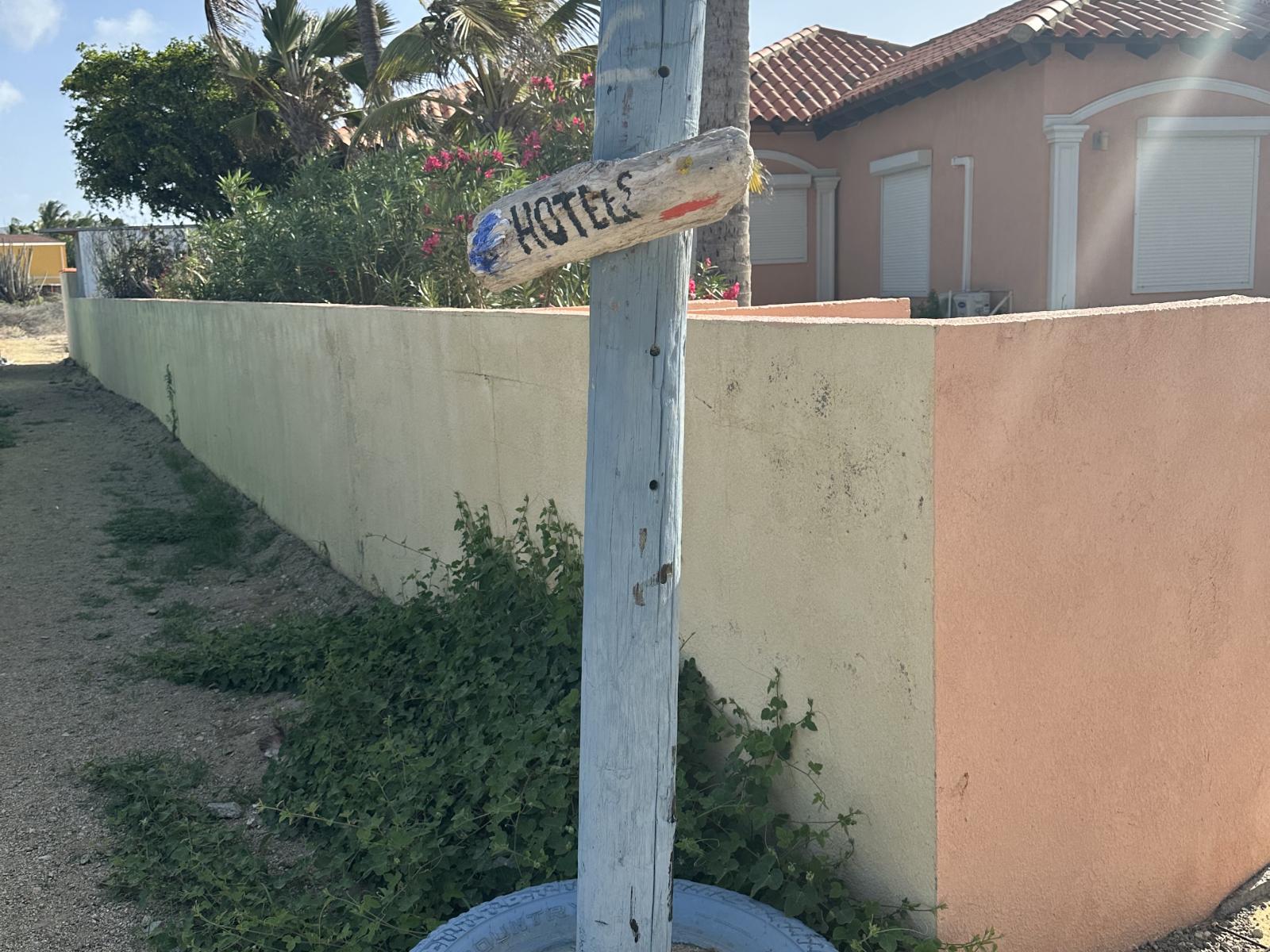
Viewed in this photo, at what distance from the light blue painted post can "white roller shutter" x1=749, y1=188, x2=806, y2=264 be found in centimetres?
1387

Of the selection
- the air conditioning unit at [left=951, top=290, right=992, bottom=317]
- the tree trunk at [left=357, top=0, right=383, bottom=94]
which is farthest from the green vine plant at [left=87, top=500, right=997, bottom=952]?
the tree trunk at [left=357, top=0, right=383, bottom=94]

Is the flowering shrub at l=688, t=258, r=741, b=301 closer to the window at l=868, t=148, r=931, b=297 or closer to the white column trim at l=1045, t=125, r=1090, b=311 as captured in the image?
the white column trim at l=1045, t=125, r=1090, b=311

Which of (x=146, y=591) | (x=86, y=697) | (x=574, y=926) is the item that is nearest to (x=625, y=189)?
(x=574, y=926)

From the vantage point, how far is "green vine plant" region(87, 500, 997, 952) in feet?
9.73

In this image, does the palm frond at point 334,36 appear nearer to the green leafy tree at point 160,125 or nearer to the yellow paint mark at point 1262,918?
the green leafy tree at point 160,125

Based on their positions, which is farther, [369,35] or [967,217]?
[369,35]

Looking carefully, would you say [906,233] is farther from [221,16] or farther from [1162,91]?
[221,16]

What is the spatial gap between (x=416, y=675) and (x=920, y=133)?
37.4 feet

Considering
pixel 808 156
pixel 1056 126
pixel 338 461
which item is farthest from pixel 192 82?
pixel 338 461

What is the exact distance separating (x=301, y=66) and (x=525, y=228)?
799 inches

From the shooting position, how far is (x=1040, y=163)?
39.3ft

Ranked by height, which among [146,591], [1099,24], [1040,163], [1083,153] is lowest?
[146,591]

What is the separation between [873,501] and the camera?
2693 millimetres

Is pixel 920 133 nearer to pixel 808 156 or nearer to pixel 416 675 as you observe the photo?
pixel 808 156
